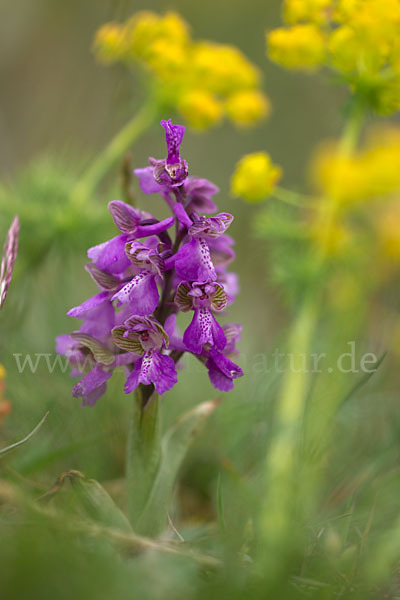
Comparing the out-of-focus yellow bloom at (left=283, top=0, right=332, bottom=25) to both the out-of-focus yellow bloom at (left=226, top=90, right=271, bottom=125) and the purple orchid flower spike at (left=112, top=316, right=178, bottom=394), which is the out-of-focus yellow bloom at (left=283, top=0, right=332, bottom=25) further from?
the purple orchid flower spike at (left=112, top=316, right=178, bottom=394)

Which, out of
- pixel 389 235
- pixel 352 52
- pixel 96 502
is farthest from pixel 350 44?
pixel 96 502

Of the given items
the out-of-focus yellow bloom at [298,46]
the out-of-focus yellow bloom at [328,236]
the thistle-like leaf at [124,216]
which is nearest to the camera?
the thistle-like leaf at [124,216]

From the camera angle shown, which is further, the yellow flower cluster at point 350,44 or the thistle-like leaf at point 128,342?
the yellow flower cluster at point 350,44

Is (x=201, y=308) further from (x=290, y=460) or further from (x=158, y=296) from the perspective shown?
(x=290, y=460)

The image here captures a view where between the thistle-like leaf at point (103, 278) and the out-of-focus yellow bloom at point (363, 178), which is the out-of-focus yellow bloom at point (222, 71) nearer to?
the out-of-focus yellow bloom at point (363, 178)

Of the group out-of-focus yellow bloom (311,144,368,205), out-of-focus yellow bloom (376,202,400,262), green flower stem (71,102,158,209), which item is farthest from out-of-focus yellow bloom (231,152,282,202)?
out-of-focus yellow bloom (376,202,400,262)

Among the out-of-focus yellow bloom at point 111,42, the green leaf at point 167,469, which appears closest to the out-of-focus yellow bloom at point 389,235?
the out-of-focus yellow bloom at point 111,42

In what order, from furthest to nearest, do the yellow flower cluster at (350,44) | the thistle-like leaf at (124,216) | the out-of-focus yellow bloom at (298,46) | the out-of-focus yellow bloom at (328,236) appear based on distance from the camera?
the out-of-focus yellow bloom at (328,236)
the out-of-focus yellow bloom at (298,46)
the yellow flower cluster at (350,44)
the thistle-like leaf at (124,216)
